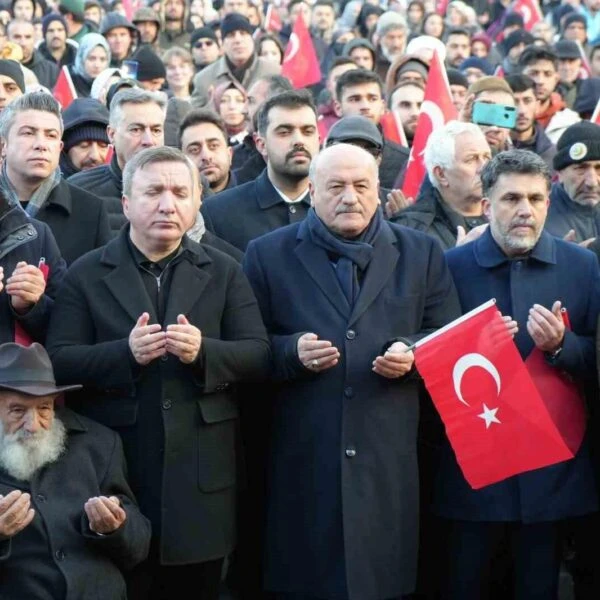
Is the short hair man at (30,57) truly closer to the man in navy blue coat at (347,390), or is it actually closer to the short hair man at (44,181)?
the short hair man at (44,181)

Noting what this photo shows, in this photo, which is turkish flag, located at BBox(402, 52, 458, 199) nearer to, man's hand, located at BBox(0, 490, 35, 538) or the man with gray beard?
the man with gray beard

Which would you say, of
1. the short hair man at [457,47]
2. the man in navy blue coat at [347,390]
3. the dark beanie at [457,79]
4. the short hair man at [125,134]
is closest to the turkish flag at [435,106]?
the dark beanie at [457,79]

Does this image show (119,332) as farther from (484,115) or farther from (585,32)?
(585,32)

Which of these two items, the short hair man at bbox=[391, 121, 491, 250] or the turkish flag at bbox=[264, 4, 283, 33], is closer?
the short hair man at bbox=[391, 121, 491, 250]

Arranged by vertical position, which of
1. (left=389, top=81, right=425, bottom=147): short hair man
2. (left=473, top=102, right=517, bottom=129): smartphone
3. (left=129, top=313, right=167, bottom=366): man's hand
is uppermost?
(left=389, top=81, right=425, bottom=147): short hair man

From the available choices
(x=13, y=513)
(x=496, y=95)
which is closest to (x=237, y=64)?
(x=496, y=95)

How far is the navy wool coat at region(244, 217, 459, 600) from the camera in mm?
6031

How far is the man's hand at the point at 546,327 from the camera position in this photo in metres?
6.12

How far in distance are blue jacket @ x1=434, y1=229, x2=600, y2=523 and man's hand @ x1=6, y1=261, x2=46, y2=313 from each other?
1.87 m

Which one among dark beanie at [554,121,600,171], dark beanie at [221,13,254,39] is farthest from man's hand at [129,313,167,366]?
dark beanie at [221,13,254,39]

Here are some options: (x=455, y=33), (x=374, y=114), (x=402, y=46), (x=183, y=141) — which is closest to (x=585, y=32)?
(x=455, y=33)

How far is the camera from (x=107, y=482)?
19.0ft

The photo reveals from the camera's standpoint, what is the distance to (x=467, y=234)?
720 centimetres

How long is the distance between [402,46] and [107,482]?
10573mm
